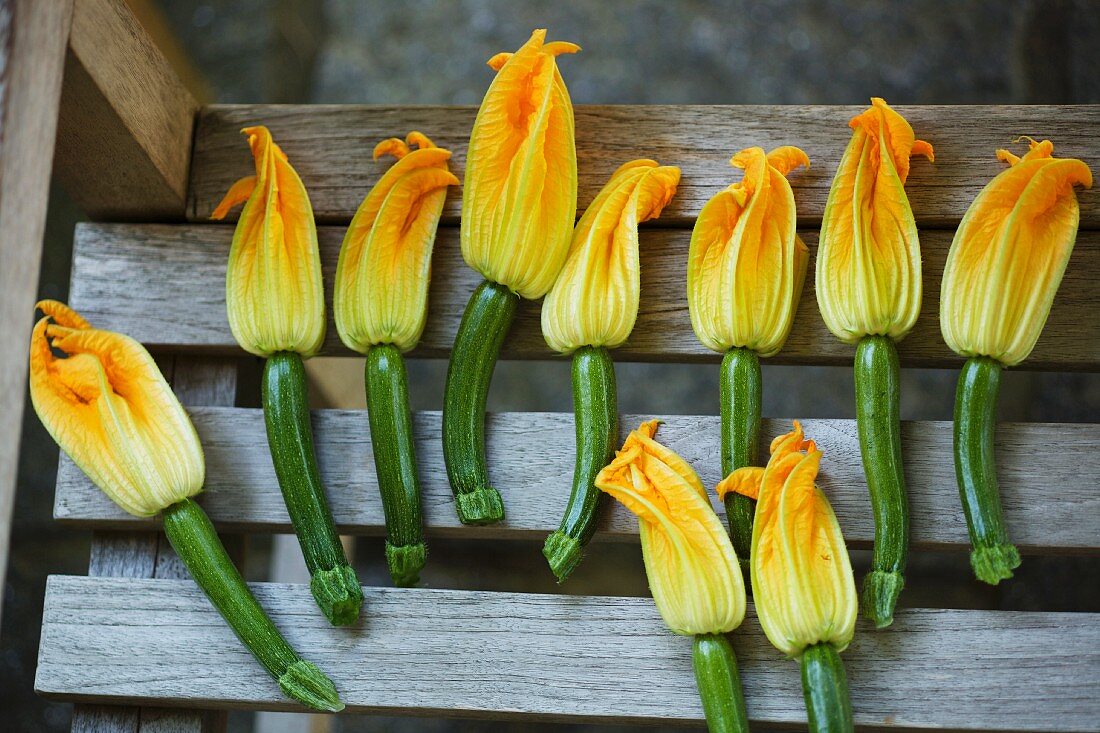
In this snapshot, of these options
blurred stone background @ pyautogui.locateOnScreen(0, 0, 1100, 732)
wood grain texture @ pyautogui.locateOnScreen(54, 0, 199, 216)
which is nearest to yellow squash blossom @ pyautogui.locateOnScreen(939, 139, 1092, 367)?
blurred stone background @ pyautogui.locateOnScreen(0, 0, 1100, 732)

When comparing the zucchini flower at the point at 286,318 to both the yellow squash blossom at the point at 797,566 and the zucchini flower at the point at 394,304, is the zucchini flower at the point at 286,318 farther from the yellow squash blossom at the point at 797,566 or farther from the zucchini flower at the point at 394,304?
the yellow squash blossom at the point at 797,566

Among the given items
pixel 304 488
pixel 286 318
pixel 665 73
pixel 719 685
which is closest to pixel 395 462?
pixel 304 488

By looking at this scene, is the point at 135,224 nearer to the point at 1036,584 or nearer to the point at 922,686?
the point at 922,686

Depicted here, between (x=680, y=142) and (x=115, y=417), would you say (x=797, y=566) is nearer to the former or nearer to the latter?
(x=680, y=142)

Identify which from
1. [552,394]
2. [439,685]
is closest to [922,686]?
[439,685]

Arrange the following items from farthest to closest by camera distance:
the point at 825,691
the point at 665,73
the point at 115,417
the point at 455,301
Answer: the point at 665,73, the point at 455,301, the point at 115,417, the point at 825,691

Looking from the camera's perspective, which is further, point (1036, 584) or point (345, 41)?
point (345, 41)
